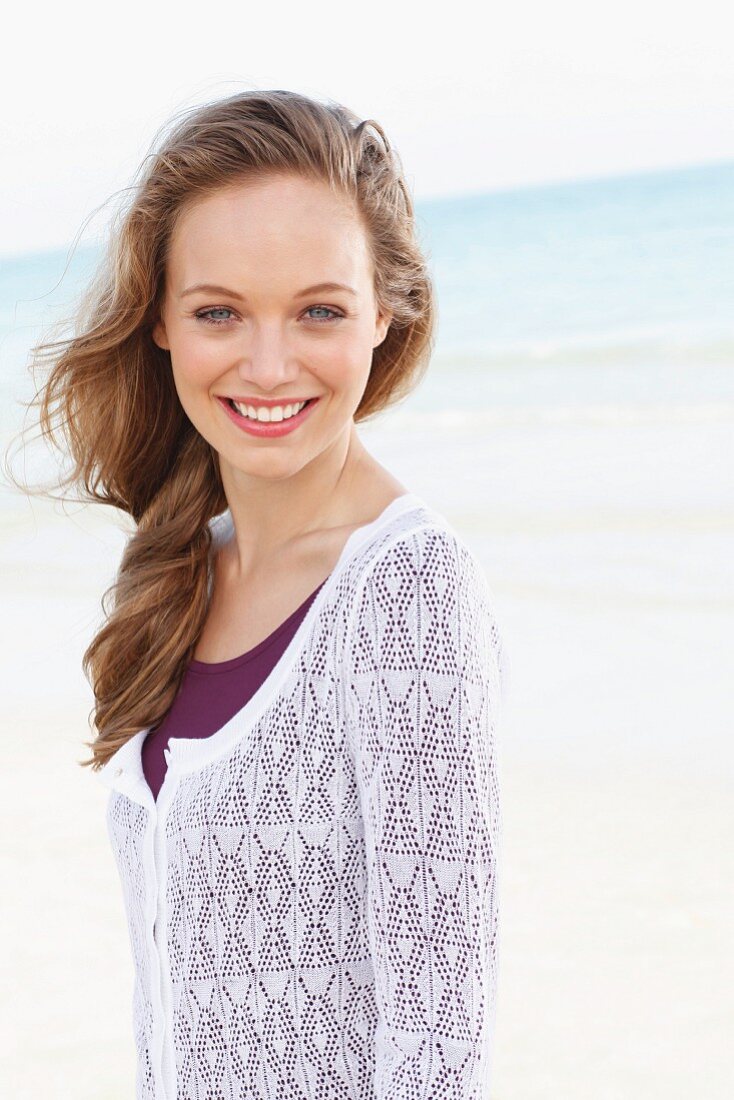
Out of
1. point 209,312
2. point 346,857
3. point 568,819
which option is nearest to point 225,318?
point 209,312

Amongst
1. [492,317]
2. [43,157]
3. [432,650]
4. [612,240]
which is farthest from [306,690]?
[43,157]

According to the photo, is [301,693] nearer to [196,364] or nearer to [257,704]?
[257,704]

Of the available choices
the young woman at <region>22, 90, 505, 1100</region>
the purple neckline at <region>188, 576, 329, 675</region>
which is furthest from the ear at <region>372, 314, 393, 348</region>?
the purple neckline at <region>188, 576, 329, 675</region>

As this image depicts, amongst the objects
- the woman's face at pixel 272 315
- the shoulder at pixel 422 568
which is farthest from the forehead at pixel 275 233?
the shoulder at pixel 422 568

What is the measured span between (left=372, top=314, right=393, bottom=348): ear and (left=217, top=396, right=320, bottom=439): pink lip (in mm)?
194

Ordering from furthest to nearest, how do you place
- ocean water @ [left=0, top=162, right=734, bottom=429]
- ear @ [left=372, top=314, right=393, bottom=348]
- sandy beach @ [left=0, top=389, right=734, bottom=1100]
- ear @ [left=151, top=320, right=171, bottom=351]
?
1. ocean water @ [left=0, top=162, right=734, bottom=429]
2. sandy beach @ [left=0, top=389, right=734, bottom=1100]
3. ear @ [left=151, top=320, right=171, bottom=351]
4. ear @ [left=372, top=314, right=393, bottom=348]

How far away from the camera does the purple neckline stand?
1806 mm

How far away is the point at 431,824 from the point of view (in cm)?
150

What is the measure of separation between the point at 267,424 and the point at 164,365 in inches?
19.6

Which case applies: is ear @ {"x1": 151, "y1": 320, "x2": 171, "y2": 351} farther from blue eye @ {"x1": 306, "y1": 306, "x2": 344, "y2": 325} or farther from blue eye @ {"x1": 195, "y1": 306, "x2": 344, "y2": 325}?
blue eye @ {"x1": 306, "y1": 306, "x2": 344, "y2": 325}

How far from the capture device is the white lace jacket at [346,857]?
1.51 m

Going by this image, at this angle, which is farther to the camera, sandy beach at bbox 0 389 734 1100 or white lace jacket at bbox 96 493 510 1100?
sandy beach at bbox 0 389 734 1100

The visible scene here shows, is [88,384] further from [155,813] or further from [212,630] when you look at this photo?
[155,813]

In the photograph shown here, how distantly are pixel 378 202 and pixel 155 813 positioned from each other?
35.2 inches
